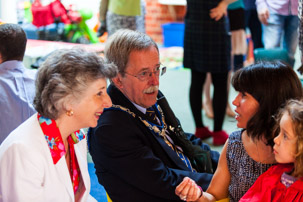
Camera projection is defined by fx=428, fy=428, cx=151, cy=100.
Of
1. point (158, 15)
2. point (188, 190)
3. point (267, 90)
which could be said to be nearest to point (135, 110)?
point (188, 190)

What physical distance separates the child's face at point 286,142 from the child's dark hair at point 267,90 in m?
0.16

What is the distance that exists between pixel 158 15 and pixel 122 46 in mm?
6584

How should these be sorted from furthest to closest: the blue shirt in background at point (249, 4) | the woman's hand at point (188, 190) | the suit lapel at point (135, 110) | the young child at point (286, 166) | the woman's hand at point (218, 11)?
1. the blue shirt in background at point (249, 4)
2. the woman's hand at point (218, 11)
3. the suit lapel at point (135, 110)
4. the woman's hand at point (188, 190)
5. the young child at point (286, 166)

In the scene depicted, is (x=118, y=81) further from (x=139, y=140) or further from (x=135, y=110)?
(x=139, y=140)

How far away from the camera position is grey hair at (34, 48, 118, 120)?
1551 mm

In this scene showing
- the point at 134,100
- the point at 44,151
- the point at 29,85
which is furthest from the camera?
the point at 29,85

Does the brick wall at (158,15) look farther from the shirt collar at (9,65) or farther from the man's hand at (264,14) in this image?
the shirt collar at (9,65)

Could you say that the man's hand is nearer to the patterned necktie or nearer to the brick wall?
the patterned necktie

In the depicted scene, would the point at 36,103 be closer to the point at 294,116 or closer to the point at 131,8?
the point at 294,116

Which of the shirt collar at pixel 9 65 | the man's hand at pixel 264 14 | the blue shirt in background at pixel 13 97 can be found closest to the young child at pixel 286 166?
the blue shirt in background at pixel 13 97

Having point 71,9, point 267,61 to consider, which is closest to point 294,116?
point 267,61

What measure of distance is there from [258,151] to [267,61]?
356mm

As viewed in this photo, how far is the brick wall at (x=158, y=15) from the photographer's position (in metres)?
8.39

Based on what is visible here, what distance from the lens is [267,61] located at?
1690 mm
